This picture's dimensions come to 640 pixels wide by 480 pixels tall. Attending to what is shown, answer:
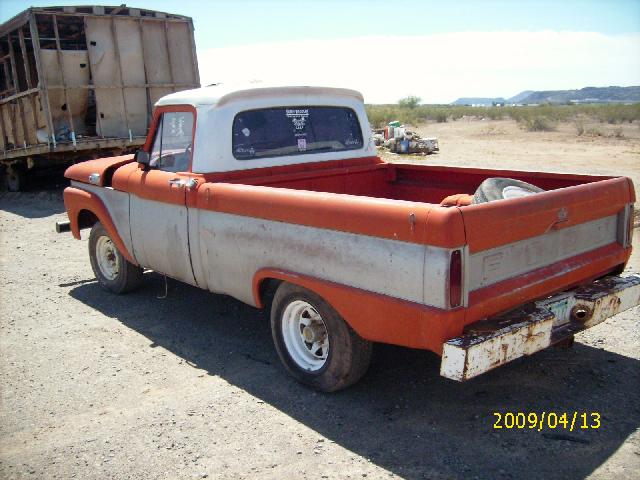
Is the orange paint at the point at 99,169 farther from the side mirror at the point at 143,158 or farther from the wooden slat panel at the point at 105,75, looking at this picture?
the wooden slat panel at the point at 105,75

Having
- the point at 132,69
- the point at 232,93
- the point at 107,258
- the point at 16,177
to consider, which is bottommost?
the point at 107,258

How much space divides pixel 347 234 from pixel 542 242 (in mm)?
1118

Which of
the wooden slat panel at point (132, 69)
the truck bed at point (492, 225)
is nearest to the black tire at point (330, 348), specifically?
Result: the truck bed at point (492, 225)

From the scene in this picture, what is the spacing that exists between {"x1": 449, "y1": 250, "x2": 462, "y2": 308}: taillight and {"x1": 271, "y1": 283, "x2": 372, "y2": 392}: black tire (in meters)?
0.76

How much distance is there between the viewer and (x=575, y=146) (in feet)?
73.7

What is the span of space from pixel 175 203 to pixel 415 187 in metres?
2.11

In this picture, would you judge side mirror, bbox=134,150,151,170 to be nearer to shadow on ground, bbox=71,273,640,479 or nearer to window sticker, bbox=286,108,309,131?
window sticker, bbox=286,108,309,131

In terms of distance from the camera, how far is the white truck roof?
4.49 meters

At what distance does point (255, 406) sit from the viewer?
12.0 feet

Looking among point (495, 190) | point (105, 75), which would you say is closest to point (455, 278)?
point (495, 190)

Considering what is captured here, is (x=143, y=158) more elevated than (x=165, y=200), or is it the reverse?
(x=143, y=158)

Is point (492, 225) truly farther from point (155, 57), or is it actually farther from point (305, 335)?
point (155, 57)

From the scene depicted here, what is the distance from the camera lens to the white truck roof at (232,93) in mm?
4492

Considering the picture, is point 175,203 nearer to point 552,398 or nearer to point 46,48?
point 552,398
